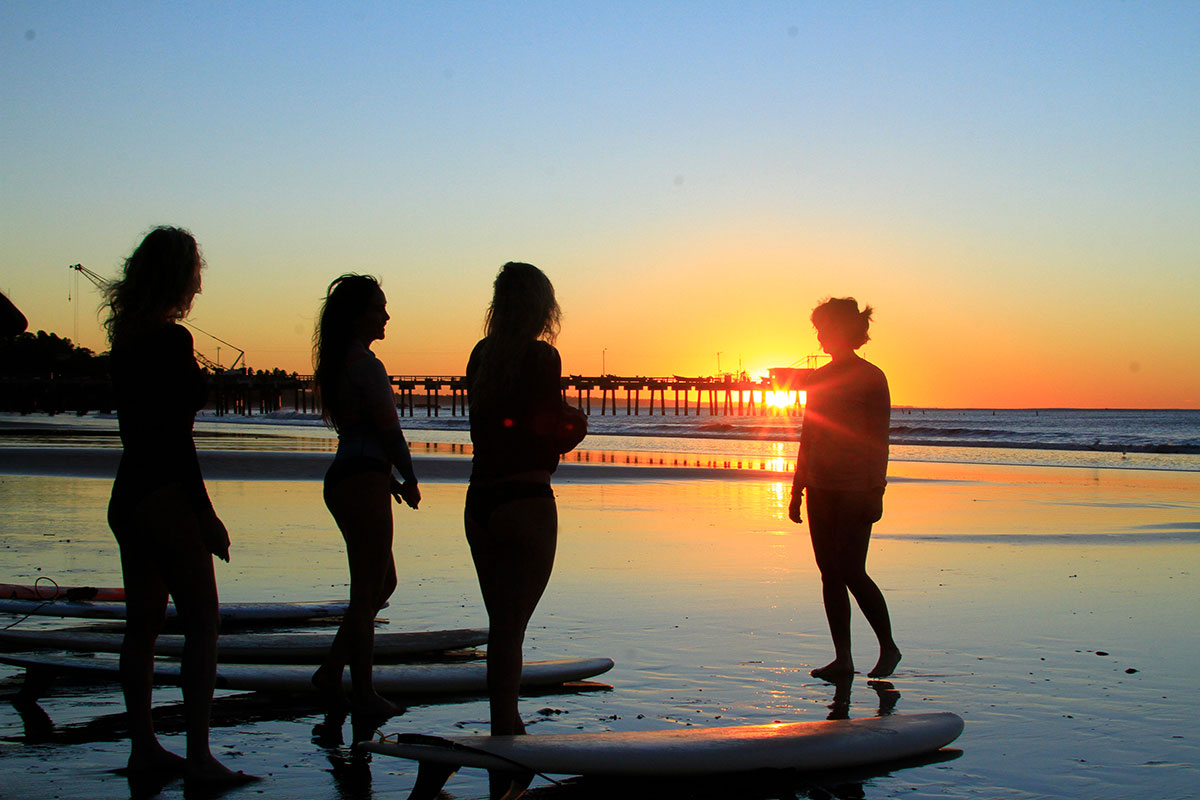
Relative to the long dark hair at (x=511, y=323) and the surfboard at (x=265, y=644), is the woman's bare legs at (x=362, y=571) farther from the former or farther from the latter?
the long dark hair at (x=511, y=323)

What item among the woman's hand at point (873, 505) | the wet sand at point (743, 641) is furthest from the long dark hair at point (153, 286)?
the woman's hand at point (873, 505)

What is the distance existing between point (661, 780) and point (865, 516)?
2.45 metres

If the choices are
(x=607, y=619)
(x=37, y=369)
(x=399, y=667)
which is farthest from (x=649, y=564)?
(x=37, y=369)

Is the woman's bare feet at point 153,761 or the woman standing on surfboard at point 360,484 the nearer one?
the woman's bare feet at point 153,761

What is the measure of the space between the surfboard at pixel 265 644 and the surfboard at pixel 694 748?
129cm

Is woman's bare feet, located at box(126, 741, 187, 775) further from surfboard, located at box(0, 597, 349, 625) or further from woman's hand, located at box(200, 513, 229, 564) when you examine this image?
surfboard, located at box(0, 597, 349, 625)

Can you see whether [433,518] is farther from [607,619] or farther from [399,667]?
[399,667]

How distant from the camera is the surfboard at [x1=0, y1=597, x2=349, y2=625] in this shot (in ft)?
20.0

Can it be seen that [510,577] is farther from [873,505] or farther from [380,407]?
[873,505]

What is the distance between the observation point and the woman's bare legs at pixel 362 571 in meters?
4.50

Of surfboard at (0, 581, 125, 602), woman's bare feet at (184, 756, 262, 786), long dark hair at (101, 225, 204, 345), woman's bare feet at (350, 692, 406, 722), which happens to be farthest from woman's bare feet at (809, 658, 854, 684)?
surfboard at (0, 581, 125, 602)

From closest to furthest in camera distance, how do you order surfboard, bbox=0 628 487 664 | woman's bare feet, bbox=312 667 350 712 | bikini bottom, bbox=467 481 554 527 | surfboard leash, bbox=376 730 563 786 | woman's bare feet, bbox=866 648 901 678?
1. surfboard leash, bbox=376 730 563 786
2. bikini bottom, bbox=467 481 554 527
3. woman's bare feet, bbox=312 667 350 712
4. surfboard, bbox=0 628 487 664
5. woman's bare feet, bbox=866 648 901 678

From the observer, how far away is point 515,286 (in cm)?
380

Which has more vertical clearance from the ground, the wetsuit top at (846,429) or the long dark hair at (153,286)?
the long dark hair at (153,286)
